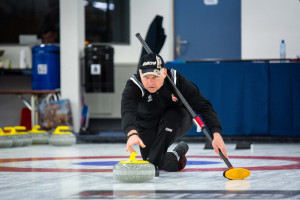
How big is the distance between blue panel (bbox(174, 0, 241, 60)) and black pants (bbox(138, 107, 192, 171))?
5.51m

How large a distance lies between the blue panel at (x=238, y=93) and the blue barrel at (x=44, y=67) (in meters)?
2.29

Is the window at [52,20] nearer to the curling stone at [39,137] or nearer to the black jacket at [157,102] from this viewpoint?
the curling stone at [39,137]

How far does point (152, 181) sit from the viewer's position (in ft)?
9.60

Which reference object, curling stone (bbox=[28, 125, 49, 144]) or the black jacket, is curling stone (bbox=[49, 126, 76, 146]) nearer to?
curling stone (bbox=[28, 125, 49, 144])

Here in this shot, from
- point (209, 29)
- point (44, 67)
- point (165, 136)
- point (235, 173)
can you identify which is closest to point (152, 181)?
point (165, 136)

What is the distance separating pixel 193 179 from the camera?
9.76 ft

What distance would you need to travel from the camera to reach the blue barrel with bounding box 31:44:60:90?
759 cm

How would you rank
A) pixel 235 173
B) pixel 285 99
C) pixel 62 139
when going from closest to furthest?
pixel 235 173 → pixel 62 139 → pixel 285 99

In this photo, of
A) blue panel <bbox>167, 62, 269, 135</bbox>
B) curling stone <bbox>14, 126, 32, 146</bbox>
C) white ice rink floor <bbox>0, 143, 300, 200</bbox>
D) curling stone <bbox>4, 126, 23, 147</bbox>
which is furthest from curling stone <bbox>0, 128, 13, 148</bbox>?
blue panel <bbox>167, 62, 269, 135</bbox>

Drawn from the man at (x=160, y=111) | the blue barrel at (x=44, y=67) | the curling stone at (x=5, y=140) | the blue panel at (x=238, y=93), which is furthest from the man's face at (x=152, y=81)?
the blue barrel at (x=44, y=67)

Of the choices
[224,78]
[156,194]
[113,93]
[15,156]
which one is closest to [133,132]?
[156,194]

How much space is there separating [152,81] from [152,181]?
544 mm

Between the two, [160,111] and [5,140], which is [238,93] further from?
[160,111]

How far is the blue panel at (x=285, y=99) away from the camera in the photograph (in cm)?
629
